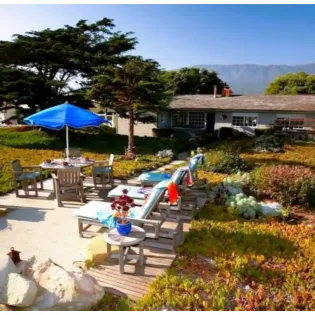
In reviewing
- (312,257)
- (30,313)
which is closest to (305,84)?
(312,257)

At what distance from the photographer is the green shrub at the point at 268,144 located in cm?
2045

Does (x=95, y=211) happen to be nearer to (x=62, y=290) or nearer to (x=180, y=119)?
(x=62, y=290)

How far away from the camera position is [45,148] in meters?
21.1

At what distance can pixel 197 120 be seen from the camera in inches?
1184

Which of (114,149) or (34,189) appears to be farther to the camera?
(114,149)

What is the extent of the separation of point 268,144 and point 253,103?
8.60 metres

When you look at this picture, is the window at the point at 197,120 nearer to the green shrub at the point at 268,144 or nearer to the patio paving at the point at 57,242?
the green shrub at the point at 268,144

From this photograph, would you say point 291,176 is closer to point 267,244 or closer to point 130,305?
point 267,244

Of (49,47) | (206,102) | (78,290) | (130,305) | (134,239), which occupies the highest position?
(49,47)

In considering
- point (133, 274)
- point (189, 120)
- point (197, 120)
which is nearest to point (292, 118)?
point (197, 120)

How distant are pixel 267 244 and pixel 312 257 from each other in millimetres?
911

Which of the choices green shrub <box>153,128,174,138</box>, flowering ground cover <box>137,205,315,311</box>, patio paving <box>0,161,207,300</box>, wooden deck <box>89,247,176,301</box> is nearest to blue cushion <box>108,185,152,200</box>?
patio paving <box>0,161,207,300</box>

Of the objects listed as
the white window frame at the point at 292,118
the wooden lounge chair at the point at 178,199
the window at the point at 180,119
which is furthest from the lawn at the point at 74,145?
the white window frame at the point at 292,118

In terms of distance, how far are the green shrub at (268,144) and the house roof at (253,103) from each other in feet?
18.8
